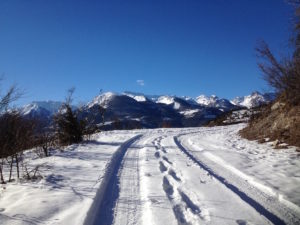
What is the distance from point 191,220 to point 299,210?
1935 mm

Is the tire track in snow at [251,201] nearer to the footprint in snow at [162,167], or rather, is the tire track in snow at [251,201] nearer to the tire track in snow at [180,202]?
the tire track in snow at [180,202]

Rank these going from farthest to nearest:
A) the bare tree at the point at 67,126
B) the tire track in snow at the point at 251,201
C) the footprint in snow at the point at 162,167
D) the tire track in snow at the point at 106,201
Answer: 1. the bare tree at the point at 67,126
2. the footprint in snow at the point at 162,167
3. the tire track in snow at the point at 106,201
4. the tire track in snow at the point at 251,201

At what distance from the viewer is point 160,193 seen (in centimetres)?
476

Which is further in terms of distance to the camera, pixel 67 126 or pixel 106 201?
pixel 67 126

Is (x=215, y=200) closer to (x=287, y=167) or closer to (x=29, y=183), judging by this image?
(x=287, y=167)

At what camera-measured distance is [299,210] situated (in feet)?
13.0

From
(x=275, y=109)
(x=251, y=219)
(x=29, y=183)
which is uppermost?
(x=275, y=109)

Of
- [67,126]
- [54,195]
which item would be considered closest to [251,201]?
[54,195]

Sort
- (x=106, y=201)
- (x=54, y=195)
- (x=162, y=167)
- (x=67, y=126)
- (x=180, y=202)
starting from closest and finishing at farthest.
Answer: (x=180, y=202)
(x=106, y=201)
(x=54, y=195)
(x=162, y=167)
(x=67, y=126)

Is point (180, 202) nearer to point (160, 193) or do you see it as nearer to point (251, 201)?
point (160, 193)

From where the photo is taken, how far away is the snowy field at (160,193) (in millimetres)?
3805

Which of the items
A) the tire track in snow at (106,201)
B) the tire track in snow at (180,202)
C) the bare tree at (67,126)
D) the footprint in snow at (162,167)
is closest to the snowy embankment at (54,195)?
the tire track in snow at (106,201)

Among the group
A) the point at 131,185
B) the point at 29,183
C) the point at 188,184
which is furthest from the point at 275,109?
the point at 29,183

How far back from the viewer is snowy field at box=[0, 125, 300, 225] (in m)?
3.80
